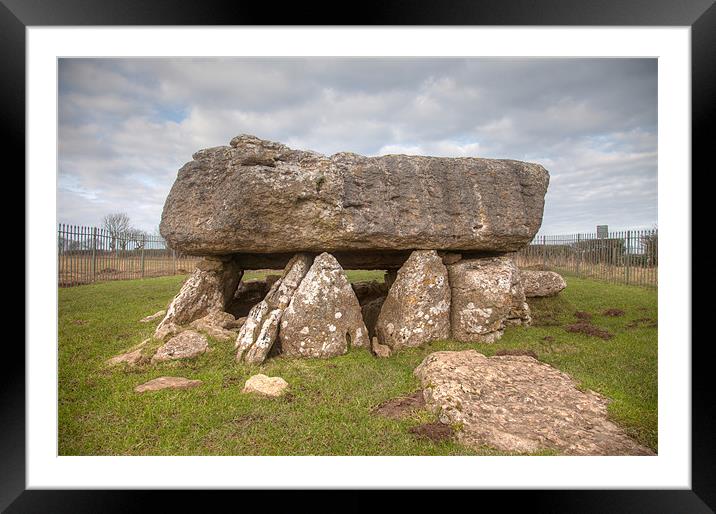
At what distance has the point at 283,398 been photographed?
5.79 metres

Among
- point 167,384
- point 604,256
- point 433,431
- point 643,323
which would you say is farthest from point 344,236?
point 604,256

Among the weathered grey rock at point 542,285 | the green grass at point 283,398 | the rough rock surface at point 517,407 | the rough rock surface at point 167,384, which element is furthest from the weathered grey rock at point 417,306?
the rough rock surface at point 167,384

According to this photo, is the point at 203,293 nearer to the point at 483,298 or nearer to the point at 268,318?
the point at 268,318

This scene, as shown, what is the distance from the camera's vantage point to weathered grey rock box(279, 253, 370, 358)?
7.62 metres

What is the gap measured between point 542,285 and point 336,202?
6565mm

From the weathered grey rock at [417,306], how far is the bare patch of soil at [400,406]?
8.28ft

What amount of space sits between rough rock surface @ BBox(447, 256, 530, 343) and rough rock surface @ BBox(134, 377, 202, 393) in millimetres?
5491

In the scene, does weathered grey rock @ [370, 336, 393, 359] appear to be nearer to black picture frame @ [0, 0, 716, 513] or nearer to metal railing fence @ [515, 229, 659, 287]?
black picture frame @ [0, 0, 716, 513]

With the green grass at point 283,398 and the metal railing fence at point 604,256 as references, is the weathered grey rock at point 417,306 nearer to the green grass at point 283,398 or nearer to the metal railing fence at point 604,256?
the green grass at point 283,398

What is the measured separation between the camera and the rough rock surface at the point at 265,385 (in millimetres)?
5922

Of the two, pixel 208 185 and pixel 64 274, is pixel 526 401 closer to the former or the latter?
pixel 208 185

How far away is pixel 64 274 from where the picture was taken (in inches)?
493
